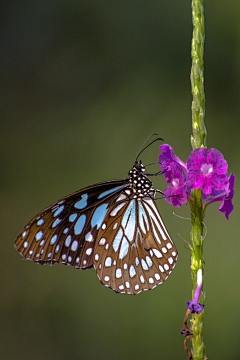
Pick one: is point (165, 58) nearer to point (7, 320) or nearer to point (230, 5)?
point (230, 5)

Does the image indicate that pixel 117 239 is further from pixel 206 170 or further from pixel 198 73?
pixel 198 73

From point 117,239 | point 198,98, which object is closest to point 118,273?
point 117,239

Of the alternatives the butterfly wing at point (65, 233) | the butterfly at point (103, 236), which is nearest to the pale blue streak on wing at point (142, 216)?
the butterfly at point (103, 236)

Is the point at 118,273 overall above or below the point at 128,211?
below

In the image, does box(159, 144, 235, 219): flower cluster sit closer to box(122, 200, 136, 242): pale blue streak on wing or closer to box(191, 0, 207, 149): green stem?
box(191, 0, 207, 149): green stem

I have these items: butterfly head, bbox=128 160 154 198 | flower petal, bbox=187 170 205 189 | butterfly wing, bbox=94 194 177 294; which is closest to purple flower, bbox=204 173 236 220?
flower petal, bbox=187 170 205 189

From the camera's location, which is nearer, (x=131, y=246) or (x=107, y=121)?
(x=131, y=246)

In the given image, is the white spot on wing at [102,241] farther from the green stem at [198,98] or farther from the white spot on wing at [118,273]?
the green stem at [198,98]
